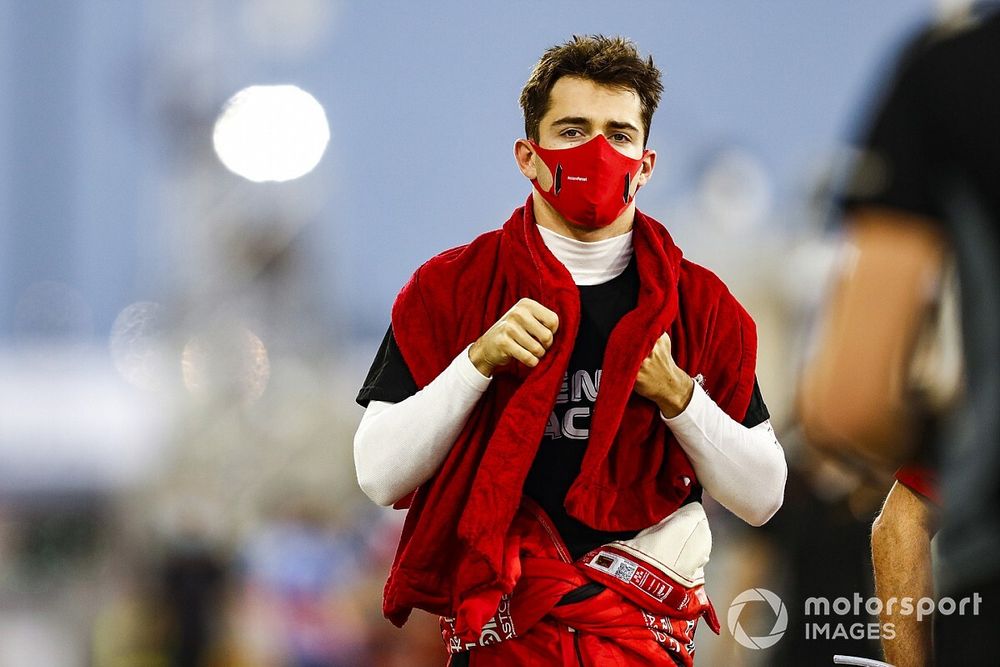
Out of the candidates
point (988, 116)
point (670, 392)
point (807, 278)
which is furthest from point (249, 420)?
point (988, 116)

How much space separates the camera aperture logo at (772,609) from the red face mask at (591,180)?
1.04 m

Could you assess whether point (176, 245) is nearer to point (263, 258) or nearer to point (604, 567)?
point (263, 258)

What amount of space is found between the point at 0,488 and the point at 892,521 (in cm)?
1394

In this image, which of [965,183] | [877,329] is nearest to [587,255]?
[877,329]

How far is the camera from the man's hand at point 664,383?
6.11ft

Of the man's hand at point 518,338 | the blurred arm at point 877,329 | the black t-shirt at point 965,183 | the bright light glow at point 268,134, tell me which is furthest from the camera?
the bright light glow at point 268,134

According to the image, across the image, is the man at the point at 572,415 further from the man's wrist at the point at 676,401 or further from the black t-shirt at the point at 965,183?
the black t-shirt at the point at 965,183

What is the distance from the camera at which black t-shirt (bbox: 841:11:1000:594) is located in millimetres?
1466

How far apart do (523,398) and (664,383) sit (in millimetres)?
191

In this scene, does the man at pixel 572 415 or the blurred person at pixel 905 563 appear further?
the blurred person at pixel 905 563

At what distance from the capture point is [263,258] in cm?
629

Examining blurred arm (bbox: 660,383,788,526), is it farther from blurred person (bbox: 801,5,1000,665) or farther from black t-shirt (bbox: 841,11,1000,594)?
black t-shirt (bbox: 841,11,1000,594)

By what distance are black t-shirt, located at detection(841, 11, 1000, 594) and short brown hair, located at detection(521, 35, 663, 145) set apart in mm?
466

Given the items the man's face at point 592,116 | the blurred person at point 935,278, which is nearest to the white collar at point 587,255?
the man's face at point 592,116
